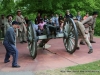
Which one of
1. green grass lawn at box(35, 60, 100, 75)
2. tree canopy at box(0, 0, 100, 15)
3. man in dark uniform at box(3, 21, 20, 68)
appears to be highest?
tree canopy at box(0, 0, 100, 15)

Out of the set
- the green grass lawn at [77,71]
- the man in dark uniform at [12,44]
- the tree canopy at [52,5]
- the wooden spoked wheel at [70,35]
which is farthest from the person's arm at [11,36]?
the tree canopy at [52,5]

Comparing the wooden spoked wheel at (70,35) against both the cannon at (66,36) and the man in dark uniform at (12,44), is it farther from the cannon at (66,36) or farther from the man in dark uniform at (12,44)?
the man in dark uniform at (12,44)

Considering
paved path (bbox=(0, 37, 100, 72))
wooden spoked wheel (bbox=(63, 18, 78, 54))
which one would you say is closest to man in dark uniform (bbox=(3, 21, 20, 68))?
paved path (bbox=(0, 37, 100, 72))

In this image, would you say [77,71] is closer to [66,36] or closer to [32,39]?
[32,39]

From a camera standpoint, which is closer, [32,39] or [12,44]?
[12,44]

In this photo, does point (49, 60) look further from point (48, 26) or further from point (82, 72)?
point (82, 72)

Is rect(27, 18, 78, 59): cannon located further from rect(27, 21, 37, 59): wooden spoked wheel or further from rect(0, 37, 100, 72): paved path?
rect(0, 37, 100, 72): paved path

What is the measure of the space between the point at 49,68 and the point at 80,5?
42.1ft

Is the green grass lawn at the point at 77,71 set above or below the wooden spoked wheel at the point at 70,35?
below

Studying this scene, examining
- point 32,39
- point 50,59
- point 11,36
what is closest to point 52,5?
point 32,39

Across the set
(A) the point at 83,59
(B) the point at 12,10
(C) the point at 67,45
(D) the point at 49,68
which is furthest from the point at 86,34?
(B) the point at 12,10

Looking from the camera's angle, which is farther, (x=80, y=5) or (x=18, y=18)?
(x=80, y=5)

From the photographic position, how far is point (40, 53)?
10.7 meters

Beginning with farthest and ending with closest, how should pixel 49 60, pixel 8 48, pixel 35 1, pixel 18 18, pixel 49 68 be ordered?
pixel 35 1
pixel 18 18
pixel 49 60
pixel 8 48
pixel 49 68
